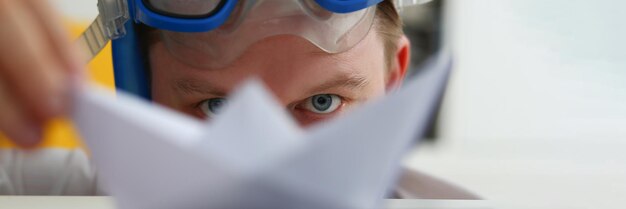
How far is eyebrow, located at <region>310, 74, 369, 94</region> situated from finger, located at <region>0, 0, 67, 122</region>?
1.45ft

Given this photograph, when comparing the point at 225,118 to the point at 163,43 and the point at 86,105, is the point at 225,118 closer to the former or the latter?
the point at 86,105

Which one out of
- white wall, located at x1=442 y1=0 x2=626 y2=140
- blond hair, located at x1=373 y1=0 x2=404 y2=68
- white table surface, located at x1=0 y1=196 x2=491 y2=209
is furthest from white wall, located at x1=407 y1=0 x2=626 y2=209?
white table surface, located at x1=0 y1=196 x2=491 y2=209

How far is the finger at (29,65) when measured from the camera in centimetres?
25

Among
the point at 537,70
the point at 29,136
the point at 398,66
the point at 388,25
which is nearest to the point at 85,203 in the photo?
the point at 29,136

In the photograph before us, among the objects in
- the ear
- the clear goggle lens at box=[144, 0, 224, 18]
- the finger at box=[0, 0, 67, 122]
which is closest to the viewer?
the finger at box=[0, 0, 67, 122]

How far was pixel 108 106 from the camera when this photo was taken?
241mm

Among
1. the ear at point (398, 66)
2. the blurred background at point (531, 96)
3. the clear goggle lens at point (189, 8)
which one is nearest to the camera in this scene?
the clear goggle lens at point (189, 8)

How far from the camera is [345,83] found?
718 mm

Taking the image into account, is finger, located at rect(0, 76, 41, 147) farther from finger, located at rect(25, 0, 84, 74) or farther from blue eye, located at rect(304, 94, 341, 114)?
blue eye, located at rect(304, 94, 341, 114)

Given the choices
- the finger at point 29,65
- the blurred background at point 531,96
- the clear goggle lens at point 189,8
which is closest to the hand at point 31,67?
the finger at point 29,65

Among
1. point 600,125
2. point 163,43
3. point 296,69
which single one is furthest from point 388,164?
point 600,125

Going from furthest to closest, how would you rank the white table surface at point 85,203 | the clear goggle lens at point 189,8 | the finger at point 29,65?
the clear goggle lens at point 189,8, the white table surface at point 85,203, the finger at point 29,65

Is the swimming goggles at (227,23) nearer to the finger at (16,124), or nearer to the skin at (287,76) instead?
the skin at (287,76)

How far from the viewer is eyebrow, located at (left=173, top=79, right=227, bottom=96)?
0.70 meters
